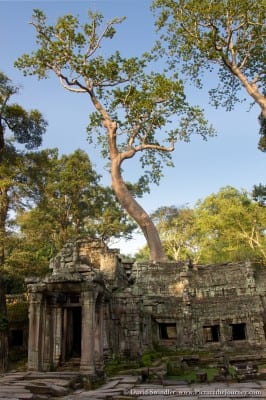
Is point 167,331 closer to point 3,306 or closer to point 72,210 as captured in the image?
point 3,306

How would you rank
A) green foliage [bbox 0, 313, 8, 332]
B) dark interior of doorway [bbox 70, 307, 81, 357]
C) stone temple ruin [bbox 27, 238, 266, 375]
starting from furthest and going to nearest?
green foliage [bbox 0, 313, 8, 332] → dark interior of doorway [bbox 70, 307, 81, 357] → stone temple ruin [bbox 27, 238, 266, 375]

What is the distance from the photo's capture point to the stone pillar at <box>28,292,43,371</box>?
11414 millimetres

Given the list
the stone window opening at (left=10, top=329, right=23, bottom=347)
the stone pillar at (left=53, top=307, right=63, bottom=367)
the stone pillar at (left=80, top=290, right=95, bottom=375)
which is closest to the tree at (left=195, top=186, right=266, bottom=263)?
the stone window opening at (left=10, top=329, right=23, bottom=347)

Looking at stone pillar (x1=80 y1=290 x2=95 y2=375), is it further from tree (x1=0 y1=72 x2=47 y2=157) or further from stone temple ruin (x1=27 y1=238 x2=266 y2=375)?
tree (x1=0 y1=72 x2=47 y2=157)

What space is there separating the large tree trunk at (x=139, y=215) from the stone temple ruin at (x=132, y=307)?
130 cm

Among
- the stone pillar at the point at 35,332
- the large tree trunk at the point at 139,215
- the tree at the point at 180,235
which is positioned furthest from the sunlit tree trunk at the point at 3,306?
the tree at the point at 180,235

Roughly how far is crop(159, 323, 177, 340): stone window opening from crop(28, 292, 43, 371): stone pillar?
7.73 m

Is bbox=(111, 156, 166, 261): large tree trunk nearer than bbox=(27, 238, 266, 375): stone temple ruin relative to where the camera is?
No

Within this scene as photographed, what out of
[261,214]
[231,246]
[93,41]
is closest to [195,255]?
[231,246]

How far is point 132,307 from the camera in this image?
14.5 meters

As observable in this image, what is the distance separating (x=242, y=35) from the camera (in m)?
21.0

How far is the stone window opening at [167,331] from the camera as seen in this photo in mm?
17914

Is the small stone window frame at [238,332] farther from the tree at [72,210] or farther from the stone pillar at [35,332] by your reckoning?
the tree at [72,210]

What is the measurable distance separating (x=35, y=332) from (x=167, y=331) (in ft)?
33.3
